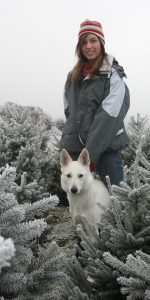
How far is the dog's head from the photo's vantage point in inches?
112

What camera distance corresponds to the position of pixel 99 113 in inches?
117

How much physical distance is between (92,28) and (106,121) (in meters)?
1.21

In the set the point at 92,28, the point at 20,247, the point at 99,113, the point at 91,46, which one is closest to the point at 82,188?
the point at 99,113

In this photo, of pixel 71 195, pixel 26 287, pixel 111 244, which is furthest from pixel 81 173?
pixel 26 287

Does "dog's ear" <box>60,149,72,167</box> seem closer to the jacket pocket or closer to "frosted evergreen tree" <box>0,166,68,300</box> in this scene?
the jacket pocket

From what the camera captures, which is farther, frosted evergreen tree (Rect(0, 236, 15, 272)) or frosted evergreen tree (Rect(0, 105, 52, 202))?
frosted evergreen tree (Rect(0, 105, 52, 202))

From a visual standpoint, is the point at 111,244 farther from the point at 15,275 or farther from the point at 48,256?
the point at 15,275

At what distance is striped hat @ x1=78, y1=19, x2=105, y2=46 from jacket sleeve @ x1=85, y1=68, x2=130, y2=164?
2.09 ft

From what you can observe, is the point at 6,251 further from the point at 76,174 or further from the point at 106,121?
the point at 106,121

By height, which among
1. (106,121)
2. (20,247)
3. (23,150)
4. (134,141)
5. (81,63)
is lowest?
(134,141)

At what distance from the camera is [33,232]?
131 centimetres

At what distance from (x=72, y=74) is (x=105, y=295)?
104 inches

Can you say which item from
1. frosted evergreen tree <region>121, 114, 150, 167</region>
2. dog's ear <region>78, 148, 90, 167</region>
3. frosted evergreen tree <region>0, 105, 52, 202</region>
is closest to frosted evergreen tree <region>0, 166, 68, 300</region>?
dog's ear <region>78, 148, 90, 167</region>

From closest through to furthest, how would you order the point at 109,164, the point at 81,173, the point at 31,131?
the point at 81,173, the point at 109,164, the point at 31,131
